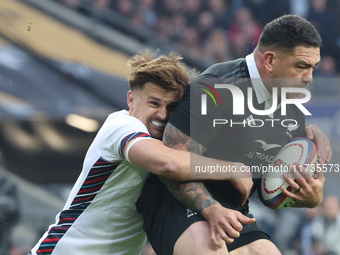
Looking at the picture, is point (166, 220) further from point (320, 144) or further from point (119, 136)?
point (320, 144)

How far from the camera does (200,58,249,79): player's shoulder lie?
2.35 meters

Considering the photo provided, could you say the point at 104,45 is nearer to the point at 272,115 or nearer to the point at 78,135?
the point at 78,135

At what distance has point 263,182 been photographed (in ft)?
8.20

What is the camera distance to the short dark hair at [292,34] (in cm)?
234

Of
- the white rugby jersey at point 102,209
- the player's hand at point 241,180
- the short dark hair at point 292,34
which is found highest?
the short dark hair at point 292,34

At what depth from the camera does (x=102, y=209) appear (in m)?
2.50

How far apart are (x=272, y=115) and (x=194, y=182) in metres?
0.72

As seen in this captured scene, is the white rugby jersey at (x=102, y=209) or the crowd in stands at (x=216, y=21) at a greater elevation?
the crowd in stands at (x=216, y=21)

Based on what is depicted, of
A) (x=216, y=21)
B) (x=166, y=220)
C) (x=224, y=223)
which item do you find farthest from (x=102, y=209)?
(x=216, y=21)

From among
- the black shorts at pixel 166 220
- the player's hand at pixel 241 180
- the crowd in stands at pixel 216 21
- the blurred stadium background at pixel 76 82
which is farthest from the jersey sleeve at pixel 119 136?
the crowd in stands at pixel 216 21

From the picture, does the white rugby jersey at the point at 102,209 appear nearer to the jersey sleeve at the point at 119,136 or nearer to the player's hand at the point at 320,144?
the jersey sleeve at the point at 119,136

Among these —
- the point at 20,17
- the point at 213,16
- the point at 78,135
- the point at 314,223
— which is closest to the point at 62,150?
the point at 78,135

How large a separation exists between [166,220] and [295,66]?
1.21 metres

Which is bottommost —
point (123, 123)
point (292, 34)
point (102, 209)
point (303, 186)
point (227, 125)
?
point (102, 209)
